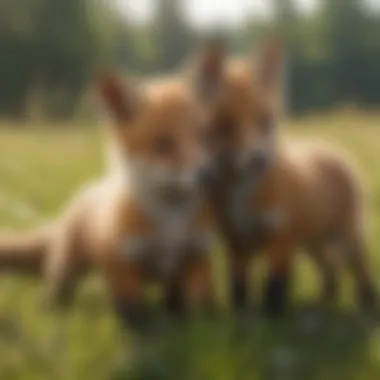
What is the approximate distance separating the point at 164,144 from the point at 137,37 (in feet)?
0.48

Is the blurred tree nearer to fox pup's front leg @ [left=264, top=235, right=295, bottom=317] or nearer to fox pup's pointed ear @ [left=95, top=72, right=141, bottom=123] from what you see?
fox pup's pointed ear @ [left=95, top=72, right=141, bottom=123]

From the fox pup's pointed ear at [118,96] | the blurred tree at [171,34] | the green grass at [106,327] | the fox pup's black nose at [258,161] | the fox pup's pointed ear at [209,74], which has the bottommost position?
the green grass at [106,327]

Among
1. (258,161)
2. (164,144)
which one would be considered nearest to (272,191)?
(258,161)

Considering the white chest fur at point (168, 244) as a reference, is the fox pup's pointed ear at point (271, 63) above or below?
above

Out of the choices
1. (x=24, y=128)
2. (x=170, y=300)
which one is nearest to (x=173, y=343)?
(x=170, y=300)

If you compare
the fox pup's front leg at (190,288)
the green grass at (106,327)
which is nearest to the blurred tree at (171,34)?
the green grass at (106,327)

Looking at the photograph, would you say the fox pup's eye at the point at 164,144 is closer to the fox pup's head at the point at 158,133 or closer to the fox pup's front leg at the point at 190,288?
the fox pup's head at the point at 158,133

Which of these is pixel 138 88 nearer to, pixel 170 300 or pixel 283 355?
pixel 170 300

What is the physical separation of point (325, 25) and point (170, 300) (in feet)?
1.26

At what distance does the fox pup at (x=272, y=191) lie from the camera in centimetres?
99

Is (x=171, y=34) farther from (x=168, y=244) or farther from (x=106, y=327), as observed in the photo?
(x=106, y=327)

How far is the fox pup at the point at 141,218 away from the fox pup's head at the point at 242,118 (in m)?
0.02

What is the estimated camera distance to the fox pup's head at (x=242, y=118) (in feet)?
3.24

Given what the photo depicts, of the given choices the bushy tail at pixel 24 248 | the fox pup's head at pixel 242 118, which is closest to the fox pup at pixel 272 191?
the fox pup's head at pixel 242 118
